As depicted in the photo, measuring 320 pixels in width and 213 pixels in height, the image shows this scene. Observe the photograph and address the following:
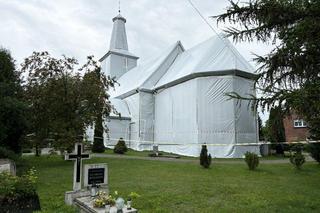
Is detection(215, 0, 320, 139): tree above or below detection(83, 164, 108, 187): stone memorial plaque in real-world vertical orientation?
above

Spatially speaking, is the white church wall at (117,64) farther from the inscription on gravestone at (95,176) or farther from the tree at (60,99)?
the inscription on gravestone at (95,176)

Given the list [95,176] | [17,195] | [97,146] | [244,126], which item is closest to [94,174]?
[95,176]

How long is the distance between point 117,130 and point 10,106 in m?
17.5

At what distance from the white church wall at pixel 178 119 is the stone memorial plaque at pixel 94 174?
1480 centimetres

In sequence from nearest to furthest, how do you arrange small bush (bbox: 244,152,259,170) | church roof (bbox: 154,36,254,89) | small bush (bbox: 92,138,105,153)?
1. small bush (bbox: 244,152,259,170)
2. church roof (bbox: 154,36,254,89)
3. small bush (bbox: 92,138,105,153)

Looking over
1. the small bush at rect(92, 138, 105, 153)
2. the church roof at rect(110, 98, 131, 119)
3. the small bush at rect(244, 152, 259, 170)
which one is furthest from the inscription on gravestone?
the church roof at rect(110, 98, 131, 119)

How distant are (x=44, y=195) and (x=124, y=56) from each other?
36.0m

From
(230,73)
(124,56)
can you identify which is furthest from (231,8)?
(124,56)

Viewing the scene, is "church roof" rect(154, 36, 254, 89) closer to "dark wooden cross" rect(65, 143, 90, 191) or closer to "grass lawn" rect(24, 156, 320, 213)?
"grass lawn" rect(24, 156, 320, 213)

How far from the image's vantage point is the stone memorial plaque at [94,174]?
6.52m

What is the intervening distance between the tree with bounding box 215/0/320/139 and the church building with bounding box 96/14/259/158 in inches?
389

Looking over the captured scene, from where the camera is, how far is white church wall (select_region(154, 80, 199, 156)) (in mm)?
21938

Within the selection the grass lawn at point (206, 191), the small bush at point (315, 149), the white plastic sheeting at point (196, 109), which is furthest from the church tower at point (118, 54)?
the grass lawn at point (206, 191)

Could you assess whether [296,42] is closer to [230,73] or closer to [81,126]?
[81,126]
